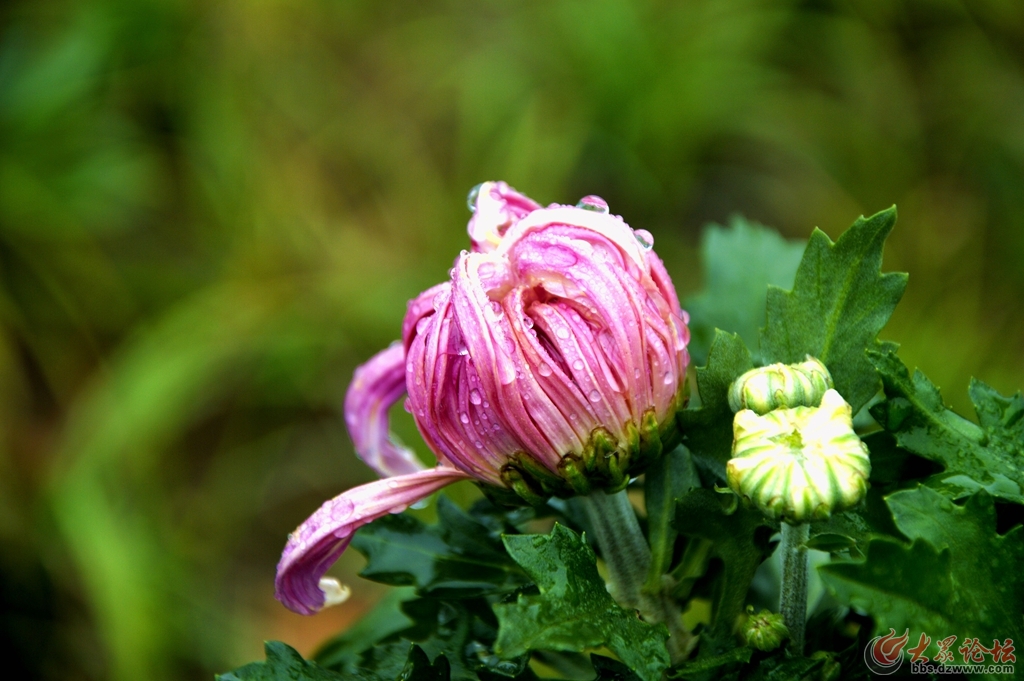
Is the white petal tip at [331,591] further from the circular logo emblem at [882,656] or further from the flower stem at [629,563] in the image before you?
the circular logo emblem at [882,656]

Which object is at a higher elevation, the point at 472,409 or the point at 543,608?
the point at 472,409

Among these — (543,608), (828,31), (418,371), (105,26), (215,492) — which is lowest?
(543,608)

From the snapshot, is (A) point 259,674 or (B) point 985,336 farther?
(B) point 985,336

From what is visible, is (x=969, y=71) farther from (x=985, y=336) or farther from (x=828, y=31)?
(x=985, y=336)

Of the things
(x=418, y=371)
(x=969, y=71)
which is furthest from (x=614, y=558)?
(x=969, y=71)

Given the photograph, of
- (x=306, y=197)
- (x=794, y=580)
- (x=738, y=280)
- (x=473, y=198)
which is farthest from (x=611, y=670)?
(x=306, y=197)

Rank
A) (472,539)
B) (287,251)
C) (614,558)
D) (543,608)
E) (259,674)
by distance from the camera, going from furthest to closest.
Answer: (287,251)
(472,539)
(614,558)
(259,674)
(543,608)
